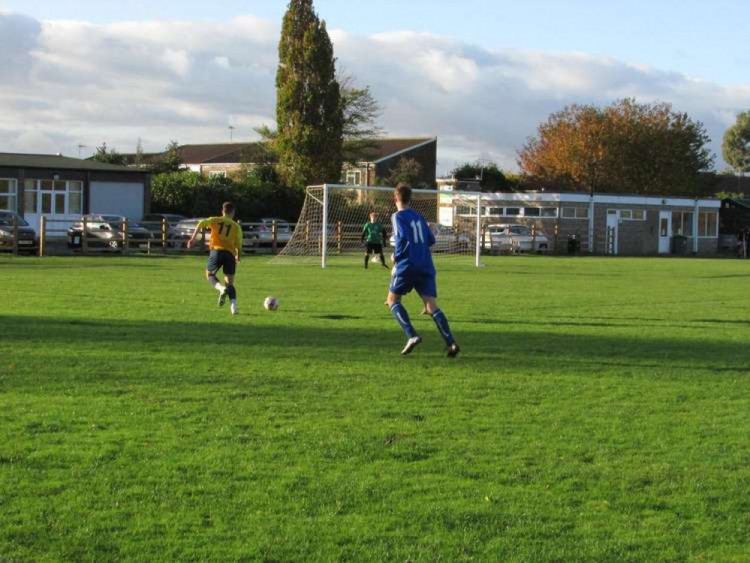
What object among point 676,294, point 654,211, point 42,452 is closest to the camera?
point 42,452

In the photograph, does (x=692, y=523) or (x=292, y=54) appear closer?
(x=692, y=523)

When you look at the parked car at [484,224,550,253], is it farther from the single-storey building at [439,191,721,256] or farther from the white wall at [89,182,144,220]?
the white wall at [89,182,144,220]

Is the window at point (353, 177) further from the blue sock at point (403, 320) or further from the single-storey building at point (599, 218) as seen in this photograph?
the blue sock at point (403, 320)

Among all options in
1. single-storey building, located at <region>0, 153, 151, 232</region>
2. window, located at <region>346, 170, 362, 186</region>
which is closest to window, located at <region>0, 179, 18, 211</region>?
single-storey building, located at <region>0, 153, 151, 232</region>

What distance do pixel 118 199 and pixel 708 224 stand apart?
119 ft

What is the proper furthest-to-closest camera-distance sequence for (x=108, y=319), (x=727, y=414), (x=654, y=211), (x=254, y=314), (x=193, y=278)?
(x=654, y=211), (x=193, y=278), (x=254, y=314), (x=108, y=319), (x=727, y=414)

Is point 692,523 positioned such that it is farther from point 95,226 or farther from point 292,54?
point 292,54

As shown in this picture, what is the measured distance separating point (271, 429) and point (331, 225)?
38773 mm

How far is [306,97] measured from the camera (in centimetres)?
6097

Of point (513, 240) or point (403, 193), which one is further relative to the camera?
point (513, 240)

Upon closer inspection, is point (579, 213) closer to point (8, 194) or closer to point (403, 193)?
point (8, 194)

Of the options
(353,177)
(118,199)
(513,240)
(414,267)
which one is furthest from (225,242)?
(353,177)

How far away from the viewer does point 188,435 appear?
7297 mm

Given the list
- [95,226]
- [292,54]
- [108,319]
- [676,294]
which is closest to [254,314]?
[108,319]
